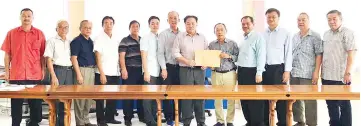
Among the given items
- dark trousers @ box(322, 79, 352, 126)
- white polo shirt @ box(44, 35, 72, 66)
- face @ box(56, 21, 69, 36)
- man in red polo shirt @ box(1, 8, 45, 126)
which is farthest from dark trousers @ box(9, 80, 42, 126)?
dark trousers @ box(322, 79, 352, 126)

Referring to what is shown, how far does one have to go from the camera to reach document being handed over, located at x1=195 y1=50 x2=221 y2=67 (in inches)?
145

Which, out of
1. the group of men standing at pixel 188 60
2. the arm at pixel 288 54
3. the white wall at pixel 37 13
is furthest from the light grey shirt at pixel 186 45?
the white wall at pixel 37 13

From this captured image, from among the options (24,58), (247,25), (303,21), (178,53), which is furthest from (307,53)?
(24,58)

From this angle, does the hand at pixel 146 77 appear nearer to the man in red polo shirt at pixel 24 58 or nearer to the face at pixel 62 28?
the face at pixel 62 28

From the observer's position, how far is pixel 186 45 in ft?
12.5

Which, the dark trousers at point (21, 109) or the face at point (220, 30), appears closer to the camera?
the dark trousers at point (21, 109)

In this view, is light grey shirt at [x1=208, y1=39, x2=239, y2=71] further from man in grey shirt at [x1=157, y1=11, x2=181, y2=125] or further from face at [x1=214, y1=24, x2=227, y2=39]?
man in grey shirt at [x1=157, y1=11, x2=181, y2=125]

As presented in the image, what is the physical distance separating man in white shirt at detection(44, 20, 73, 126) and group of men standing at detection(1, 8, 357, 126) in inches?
0.4

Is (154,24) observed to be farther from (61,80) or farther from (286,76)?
(286,76)

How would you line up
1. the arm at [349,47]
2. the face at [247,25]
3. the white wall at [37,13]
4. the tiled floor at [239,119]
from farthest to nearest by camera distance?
the white wall at [37,13]
the tiled floor at [239,119]
the face at [247,25]
the arm at [349,47]

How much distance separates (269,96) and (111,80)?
1948 millimetres

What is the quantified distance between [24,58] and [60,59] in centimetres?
35

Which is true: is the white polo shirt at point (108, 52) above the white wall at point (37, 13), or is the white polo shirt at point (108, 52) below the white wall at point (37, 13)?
below

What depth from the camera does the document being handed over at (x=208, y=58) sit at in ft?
12.1
